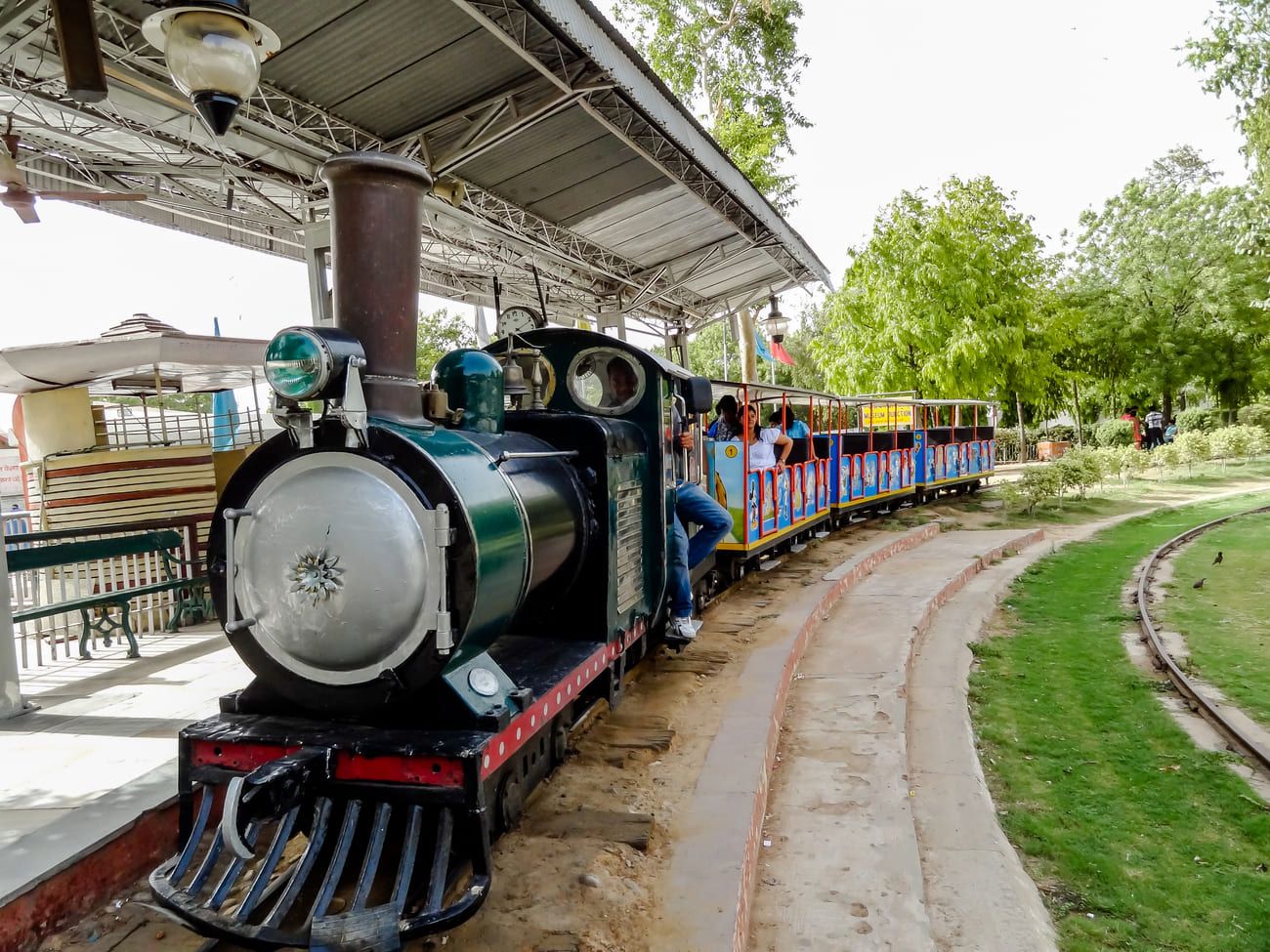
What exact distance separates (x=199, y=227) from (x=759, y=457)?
262 inches

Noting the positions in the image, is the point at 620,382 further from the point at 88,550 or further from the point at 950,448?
the point at 950,448

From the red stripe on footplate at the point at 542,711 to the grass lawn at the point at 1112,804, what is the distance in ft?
7.23

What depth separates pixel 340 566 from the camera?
9.10 ft

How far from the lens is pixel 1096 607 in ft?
28.9

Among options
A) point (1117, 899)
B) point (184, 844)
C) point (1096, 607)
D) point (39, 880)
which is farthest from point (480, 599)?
point (1096, 607)

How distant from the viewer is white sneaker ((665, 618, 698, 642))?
5363 mm

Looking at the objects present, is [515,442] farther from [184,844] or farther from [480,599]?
[184,844]

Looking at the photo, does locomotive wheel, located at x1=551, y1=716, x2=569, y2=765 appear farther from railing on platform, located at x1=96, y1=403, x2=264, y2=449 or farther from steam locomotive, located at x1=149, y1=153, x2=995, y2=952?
railing on platform, located at x1=96, y1=403, x2=264, y2=449

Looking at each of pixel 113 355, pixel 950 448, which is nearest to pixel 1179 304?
pixel 950 448

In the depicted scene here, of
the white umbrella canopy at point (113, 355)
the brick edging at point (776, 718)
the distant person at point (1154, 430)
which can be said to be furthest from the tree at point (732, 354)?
the white umbrella canopy at point (113, 355)

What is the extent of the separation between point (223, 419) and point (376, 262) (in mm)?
11269

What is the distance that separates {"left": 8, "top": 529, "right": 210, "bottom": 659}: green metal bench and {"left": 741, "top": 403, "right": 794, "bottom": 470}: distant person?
205 inches

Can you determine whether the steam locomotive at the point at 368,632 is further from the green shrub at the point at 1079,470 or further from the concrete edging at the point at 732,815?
the green shrub at the point at 1079,470

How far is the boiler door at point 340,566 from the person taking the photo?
2.75 metres
